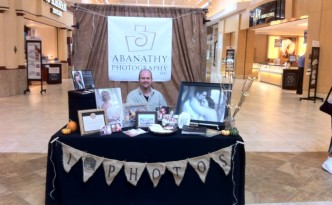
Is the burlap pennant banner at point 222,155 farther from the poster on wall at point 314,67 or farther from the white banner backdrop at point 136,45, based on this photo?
the poster on wall at point 314,67

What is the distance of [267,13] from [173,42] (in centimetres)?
1098

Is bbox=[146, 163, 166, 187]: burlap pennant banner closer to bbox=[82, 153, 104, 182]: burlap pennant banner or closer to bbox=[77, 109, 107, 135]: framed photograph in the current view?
bbox=[82, 153, 104, 182]: burlap pennant banner

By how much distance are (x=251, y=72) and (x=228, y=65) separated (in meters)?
2.28

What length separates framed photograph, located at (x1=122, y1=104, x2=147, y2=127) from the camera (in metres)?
2.87

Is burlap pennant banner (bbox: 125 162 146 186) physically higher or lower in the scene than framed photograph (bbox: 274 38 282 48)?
lower

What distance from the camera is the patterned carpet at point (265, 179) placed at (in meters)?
3.16

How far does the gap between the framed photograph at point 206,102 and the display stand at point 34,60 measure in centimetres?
909

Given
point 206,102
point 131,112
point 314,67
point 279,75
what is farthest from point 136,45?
point 279,75

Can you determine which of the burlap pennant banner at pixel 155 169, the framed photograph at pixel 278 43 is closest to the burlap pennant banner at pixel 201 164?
the burlap pennant banner at pixel 155 169

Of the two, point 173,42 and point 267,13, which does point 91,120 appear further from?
point 267,13

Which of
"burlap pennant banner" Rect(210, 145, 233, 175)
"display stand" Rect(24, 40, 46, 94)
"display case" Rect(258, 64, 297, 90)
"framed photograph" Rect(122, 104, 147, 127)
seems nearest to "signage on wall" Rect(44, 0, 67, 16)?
"display stand" Rect(24, 40, 46, 94)

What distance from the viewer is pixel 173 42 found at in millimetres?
3670

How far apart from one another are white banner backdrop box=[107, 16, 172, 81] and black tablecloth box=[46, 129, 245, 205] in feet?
3.79

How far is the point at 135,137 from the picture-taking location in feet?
8.51
